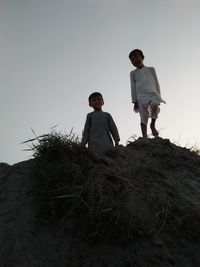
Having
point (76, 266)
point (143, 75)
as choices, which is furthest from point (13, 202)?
point (143, 75)

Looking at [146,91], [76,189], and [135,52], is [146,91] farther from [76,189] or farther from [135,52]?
[76,189]

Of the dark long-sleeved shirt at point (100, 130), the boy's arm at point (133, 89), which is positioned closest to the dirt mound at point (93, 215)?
the dark long-sleeved shirt at point (100, 130)

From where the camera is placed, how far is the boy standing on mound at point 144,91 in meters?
5.89

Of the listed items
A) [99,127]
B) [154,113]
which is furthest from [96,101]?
[154,113]

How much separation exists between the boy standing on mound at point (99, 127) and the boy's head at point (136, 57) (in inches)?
40.1

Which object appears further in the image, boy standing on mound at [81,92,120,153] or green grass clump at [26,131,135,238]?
boy standing on mound at [81,92,120,153]

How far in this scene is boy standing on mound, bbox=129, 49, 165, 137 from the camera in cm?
589

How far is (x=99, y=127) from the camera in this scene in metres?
5.41

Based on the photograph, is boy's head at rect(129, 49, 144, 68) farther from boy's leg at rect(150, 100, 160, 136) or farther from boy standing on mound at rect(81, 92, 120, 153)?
boy standing on mound at rect(81, 92, 120, 153)

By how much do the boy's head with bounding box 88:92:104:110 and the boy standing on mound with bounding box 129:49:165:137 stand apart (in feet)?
2.56

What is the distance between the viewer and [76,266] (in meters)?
2.75

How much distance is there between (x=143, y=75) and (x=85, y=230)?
12.3 ft

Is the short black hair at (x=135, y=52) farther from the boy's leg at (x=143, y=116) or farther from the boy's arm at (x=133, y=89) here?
the boy's leg at (x=143, y=116)

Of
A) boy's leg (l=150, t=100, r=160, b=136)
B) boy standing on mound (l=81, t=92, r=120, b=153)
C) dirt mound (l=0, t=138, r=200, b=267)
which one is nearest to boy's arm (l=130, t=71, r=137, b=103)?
boy's leg (l=150, t=100, r=160, b=136)
